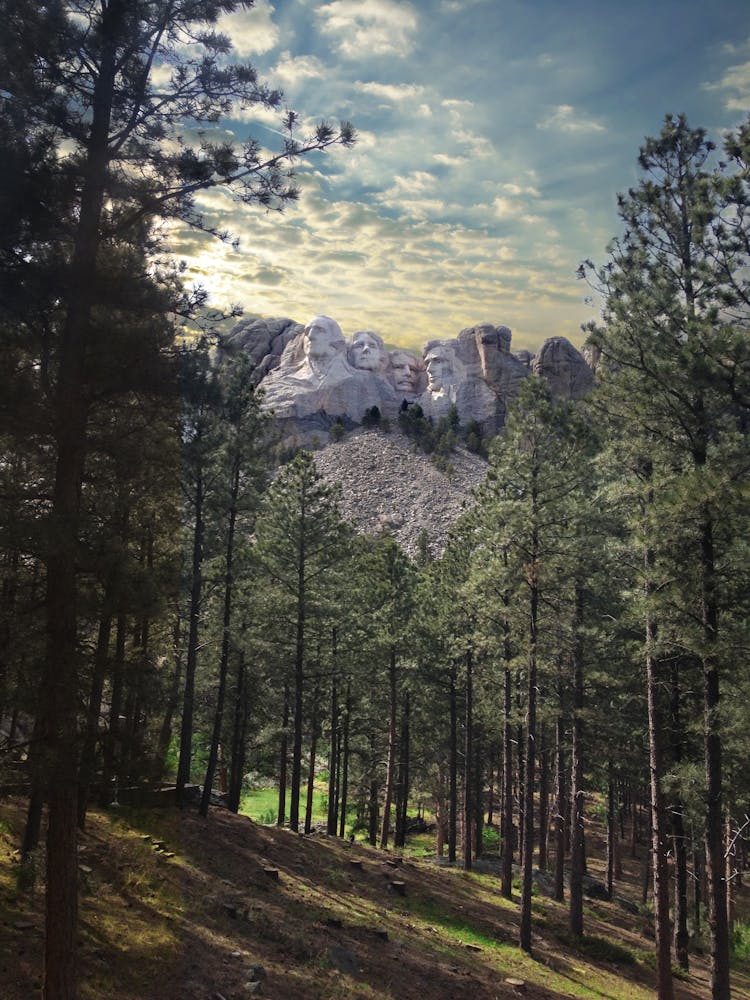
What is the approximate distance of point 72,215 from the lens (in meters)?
8.96

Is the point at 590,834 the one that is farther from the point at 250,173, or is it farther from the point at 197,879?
the point at 250,173

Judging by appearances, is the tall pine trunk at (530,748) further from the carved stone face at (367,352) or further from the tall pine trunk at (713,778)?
the carved stone face at (367,352)

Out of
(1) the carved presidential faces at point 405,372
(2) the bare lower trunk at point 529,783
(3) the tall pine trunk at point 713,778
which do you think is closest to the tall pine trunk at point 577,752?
(2) the bare lower trunk at point 529,783

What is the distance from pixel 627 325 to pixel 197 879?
46.2 ft

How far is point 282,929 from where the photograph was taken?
43.3 feet

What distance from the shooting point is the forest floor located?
10117 mm

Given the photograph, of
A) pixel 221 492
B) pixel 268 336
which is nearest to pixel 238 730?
pixel 221 492

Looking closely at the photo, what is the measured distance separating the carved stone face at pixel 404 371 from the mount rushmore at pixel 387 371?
0.73 ft

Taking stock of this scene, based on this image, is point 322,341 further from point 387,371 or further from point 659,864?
point 659,864

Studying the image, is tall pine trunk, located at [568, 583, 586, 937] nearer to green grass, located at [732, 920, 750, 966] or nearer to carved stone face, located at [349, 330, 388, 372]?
green grass, located at [732, 920, 750, 966]

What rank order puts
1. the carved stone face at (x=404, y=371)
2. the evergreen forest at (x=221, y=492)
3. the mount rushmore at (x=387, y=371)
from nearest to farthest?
the evergreen forest at (x=221, y=492)
the mount rushmore at (x=387, y=371)
the carved stone face at (x=404, y=371)

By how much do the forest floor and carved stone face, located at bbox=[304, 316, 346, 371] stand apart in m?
129

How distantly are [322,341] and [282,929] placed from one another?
140688 mm

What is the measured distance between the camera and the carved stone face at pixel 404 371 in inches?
6004
